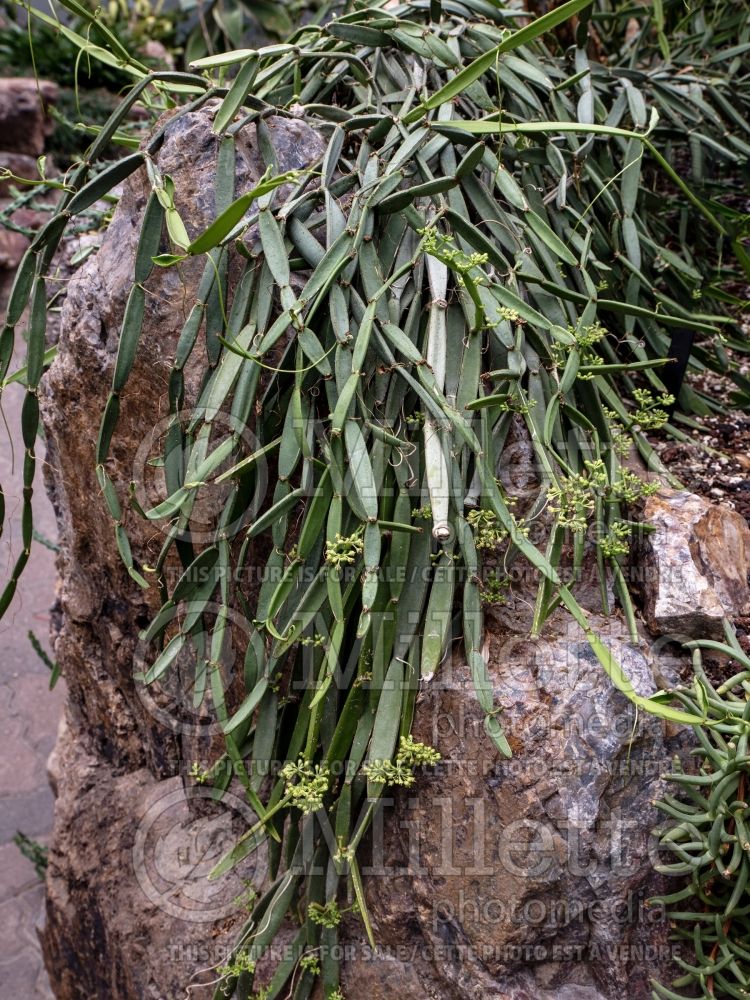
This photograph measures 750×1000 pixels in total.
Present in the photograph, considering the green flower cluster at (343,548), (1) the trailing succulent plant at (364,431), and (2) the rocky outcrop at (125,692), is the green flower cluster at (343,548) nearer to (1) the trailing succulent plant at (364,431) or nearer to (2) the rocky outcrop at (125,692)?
(1) the trailing succulent plant at (364,431)

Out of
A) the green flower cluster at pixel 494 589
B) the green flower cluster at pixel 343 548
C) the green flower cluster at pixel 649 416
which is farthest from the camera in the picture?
the green flower cluster at pixel 649 416

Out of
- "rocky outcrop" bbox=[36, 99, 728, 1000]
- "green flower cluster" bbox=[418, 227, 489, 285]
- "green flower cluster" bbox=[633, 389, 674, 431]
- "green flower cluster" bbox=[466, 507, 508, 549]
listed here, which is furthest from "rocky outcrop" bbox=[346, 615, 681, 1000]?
"green flower cluster" bbox=[418, 227, 489, 285]

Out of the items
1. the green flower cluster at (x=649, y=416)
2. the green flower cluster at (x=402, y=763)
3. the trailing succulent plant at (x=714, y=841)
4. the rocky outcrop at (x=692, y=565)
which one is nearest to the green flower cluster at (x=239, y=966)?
the green flower cluster at (x=402, y=763)

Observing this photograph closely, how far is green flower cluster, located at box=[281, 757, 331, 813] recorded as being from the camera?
92cm

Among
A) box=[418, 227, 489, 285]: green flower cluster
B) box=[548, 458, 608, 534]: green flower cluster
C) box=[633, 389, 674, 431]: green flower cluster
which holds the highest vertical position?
box=[418, 227, 489, 285]: green flower cluster

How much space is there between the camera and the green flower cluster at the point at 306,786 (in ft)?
3.02

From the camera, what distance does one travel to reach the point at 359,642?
0.99 meters

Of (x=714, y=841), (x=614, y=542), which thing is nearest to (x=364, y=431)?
(x=614, y=542)

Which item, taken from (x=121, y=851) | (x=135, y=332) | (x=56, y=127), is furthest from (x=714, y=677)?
(x=56, y=127)

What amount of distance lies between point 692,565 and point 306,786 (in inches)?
19.5

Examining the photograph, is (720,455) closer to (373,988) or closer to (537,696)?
(537,696)

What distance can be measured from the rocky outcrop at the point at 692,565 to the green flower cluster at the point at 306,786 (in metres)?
0.41

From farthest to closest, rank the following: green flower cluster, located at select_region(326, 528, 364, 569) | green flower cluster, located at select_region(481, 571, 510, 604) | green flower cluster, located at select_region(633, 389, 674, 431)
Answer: green flower cluster, located at select_region(633, 389, 674, 431) → green flower cluster, located at select_region(481, 571, 510, 604) → green flower cluster, located at select_region(326, 528, 364, 569)

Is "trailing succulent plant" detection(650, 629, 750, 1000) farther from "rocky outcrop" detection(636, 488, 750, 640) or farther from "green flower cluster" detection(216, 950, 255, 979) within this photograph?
Result: "green flower cluster" detection(216, 950, 255, 979)
